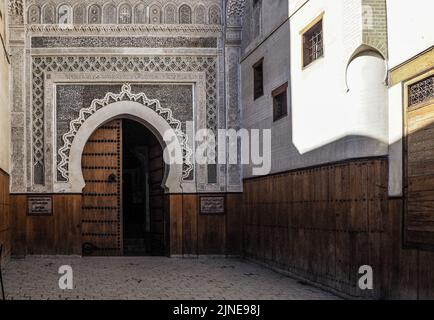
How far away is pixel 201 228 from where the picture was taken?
10.7 metres

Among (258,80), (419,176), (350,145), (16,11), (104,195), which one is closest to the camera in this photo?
(419,176)

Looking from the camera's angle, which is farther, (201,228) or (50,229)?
(201,228)

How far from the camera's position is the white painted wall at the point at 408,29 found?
517 cm

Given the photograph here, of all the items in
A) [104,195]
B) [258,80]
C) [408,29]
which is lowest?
[104,195]

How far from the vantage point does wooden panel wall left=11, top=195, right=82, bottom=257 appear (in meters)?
10.4

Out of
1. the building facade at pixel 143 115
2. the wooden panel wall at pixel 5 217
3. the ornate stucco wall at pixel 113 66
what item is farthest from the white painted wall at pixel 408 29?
the wooden panel wall at pixel 5 217

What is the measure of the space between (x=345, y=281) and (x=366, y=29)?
2.47m

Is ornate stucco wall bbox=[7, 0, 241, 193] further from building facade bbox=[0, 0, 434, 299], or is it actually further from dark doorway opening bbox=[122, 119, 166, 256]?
dark doorway opening bbox=[122, 119, 166, 256]

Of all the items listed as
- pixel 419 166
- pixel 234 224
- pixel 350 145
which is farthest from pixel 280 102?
pixel 419 166

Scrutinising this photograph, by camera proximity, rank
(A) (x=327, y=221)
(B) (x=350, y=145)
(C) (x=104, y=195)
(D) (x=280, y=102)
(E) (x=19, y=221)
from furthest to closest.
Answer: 1. (C) (x=104, y=195)
2. (E) (x=19, y=221)
3. (D) (x=280, y=102)
4. (A) (x=327, y=221)
5. (B) (x=350, y=145)

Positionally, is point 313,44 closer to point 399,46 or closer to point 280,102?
point 280,102

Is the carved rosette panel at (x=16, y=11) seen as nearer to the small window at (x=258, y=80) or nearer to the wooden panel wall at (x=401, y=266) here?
the small window at (x=258, y=80)

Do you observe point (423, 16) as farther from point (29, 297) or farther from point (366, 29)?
point (29, 297)

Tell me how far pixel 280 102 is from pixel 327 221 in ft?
7.82
